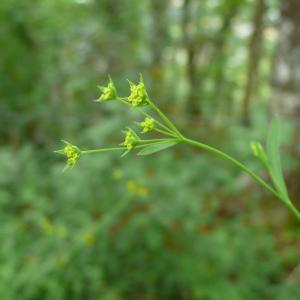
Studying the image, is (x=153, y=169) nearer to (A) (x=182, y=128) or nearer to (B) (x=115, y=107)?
(B) (x=115, y=107)

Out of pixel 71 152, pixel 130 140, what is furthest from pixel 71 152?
pixel 130 140

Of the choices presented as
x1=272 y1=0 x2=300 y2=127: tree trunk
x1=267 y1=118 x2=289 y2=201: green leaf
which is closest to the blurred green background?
x1=272 y1=0 x2=300 y2=127: tree trunk

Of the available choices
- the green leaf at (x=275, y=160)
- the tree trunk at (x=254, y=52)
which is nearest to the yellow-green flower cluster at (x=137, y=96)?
the green leaf at (x=275, y=160)

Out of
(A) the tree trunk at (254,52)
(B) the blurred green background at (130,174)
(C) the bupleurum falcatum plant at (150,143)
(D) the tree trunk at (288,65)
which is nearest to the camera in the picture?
(C) the bupleurum falcatum plant at (150,143)

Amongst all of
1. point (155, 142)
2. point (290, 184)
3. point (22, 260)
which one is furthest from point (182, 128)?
point (155, 142)

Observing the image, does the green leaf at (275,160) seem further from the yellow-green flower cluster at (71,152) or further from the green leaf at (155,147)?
the yellow-green flower cluster at (71,152)

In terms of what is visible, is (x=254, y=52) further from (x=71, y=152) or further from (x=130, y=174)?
(x=71, y=152)

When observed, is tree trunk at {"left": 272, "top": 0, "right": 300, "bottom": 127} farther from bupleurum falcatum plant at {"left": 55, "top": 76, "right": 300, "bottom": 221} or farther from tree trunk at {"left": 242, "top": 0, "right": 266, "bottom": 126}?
bupleurum falcatum plant at {"left": 55, "top": 76, "right": 300, "bottom": 221}
